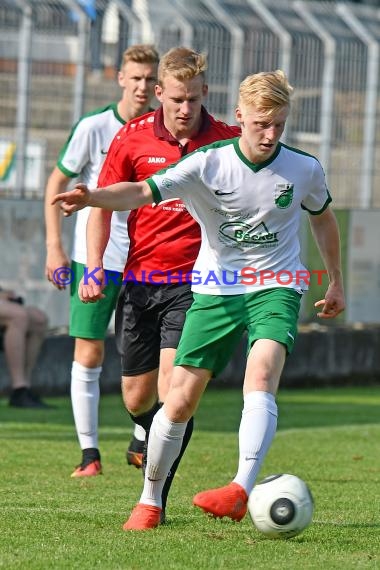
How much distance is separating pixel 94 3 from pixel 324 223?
883cm

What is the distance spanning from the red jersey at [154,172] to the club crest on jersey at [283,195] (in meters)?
1.06

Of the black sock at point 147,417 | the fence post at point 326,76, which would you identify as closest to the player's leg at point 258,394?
the black sock at point 147,417

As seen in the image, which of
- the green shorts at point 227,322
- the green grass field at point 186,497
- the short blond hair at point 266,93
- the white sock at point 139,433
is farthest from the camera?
the white sock at point 139,433

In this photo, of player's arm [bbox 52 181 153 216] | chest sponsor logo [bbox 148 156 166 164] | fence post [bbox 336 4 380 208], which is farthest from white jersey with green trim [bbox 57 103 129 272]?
fence post [bbox 336 4 380 208]

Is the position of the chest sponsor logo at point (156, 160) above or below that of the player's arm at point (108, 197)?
above

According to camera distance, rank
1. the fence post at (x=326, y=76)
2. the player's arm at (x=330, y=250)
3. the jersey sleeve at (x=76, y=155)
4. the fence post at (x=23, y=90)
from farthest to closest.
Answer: the fence post at (x=326, y=76)
the fence post at (x=23, y=90)
the jersey sleeve at (x=76, y=155)
the player's arm at (x=330, y=250)

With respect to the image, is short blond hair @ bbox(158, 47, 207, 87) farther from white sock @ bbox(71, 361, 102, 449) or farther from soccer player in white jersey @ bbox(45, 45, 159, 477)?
white sock @ bbox(71, 361, 102, 449)

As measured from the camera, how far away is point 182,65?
7480mm

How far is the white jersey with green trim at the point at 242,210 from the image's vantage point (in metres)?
6.73

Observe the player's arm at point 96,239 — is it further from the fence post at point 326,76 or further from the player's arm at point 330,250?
the fence post at point 326,76

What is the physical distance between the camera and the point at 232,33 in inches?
655

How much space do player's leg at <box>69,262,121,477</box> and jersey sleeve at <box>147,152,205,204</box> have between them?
2329 millimetres

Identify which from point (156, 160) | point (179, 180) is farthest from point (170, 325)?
point (179, 180)

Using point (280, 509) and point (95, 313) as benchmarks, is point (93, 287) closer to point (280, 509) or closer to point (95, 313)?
point (95, 313)
